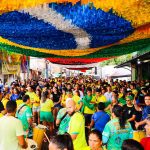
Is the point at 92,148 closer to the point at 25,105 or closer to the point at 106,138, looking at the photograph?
the point at 106,138

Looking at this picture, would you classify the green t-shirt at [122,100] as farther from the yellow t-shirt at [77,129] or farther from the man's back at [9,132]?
the man's back at [9,132]

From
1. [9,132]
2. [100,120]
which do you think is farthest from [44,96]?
[9,132]

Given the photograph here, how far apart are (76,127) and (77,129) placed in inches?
1.3

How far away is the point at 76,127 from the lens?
5602 millimetres

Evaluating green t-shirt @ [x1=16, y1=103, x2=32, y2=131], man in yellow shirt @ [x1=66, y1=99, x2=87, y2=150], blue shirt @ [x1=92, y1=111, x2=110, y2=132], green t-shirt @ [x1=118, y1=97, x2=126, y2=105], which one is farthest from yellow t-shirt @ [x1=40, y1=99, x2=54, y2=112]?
man in yellow shirt @ [x1=66, y1=99, x2=87, y2=150]

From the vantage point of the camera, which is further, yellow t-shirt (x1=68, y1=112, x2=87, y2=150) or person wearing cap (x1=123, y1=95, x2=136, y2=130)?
person wearing cap (x1=123, y1=95, x2=136, y2=130)

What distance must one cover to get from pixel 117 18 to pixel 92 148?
165 centimetres

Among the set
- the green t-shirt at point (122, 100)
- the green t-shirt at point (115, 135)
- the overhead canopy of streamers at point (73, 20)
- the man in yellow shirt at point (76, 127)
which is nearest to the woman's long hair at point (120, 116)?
the green t-shirt at point (115, 135)

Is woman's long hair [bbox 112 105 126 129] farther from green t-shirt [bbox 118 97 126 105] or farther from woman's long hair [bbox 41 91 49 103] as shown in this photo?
woman's long hair [bbox 41 91 49 103]

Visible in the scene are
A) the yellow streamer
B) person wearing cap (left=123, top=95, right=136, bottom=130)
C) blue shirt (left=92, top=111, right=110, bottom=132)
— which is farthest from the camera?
person wearing cap (left=123, top=95, right=136, bottom=130)

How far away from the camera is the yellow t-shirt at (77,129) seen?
18.4 ft

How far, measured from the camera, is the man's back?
5.52 m

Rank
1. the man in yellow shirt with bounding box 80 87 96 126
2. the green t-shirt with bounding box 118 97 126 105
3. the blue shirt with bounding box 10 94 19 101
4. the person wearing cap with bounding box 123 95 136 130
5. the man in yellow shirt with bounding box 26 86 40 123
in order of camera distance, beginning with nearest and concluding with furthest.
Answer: the person wearing cap with bounding box 123 95 136 130, the green t-shirt with bounding box 118 97 126 105, the man in yellow shirt with bounding box 80 87 96 126, the man in yellow shirt with bounding box 26 86 40 123, the blue shirt with bounding box 10 94 19 101

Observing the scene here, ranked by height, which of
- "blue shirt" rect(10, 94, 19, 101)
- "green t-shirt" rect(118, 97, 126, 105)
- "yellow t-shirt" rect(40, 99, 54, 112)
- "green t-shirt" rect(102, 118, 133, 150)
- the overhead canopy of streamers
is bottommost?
"green t-shirt" rect(102, 118, 133, 150)
